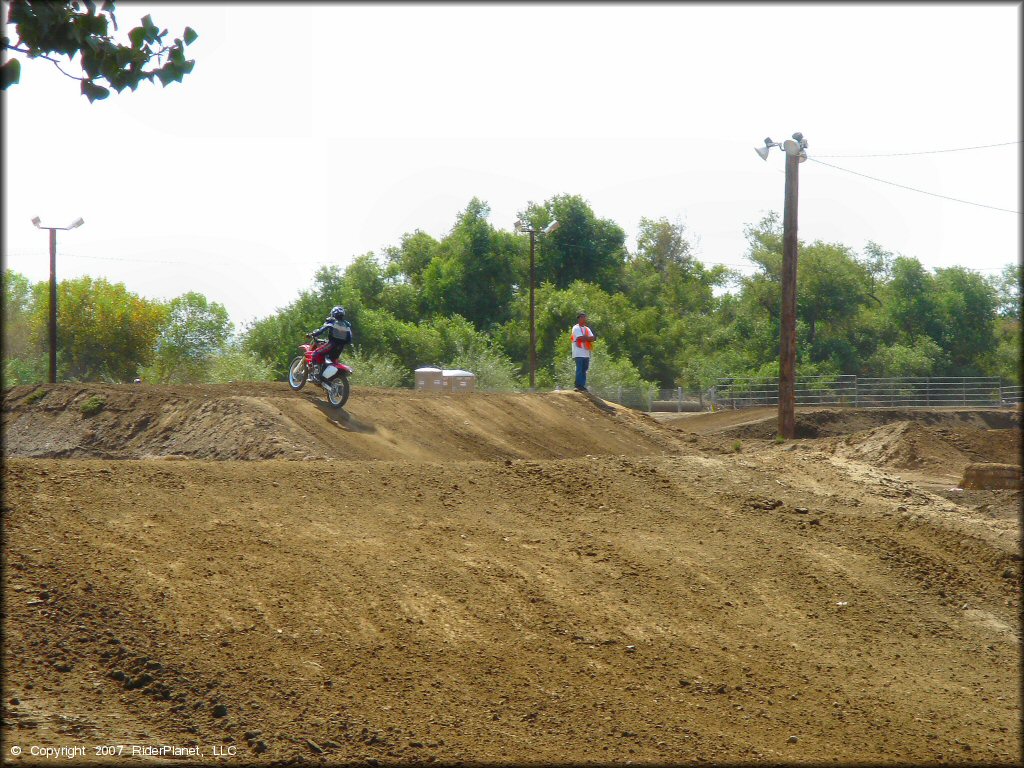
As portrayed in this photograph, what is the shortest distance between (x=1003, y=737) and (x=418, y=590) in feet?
16.9

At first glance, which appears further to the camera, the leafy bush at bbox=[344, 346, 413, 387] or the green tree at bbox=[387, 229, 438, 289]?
the green tree at bbox=[387, 229, 438, 289]

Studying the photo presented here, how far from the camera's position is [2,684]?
6391mm

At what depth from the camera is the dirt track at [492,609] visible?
22.6 ft

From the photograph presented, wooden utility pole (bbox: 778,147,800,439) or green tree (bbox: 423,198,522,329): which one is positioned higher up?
green tree (bbox: 423,198,522,329)

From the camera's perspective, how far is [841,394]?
145ft

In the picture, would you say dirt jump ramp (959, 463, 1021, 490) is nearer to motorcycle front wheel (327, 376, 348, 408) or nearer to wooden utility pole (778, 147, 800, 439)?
wooden utility pole (778, 147, 800, 439)

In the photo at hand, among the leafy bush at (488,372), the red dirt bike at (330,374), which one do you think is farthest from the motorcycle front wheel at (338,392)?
the leafy bush at (488,372)

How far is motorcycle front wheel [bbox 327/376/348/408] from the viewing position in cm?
1716

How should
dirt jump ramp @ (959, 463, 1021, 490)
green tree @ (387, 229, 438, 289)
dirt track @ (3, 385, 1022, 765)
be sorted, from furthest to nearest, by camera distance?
green tree @ (387, 229, 438, 289), dirt jump ramp @ (959, 463, 1021, 490), dirt track @ (3, 385, 1022, 765)

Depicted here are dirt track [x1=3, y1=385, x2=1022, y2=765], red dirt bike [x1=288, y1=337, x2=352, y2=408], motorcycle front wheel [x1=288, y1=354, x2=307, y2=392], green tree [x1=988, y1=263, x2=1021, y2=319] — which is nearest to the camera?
dirt track [x1=3, y1=385, x2=1022, y2=765]

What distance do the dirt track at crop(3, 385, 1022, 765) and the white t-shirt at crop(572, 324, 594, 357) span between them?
6.14 m

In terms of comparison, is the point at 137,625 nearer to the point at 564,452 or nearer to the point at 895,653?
the point at 895,653

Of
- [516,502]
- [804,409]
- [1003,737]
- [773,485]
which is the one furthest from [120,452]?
[804,409]

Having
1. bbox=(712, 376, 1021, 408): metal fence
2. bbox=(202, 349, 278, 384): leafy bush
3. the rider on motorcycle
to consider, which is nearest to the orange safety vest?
the rider on motorcycle
